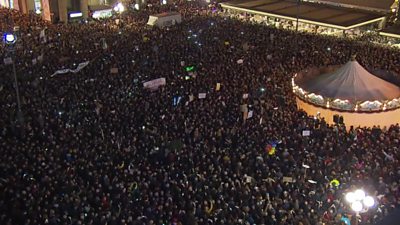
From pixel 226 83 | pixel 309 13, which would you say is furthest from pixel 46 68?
pixel 309 13

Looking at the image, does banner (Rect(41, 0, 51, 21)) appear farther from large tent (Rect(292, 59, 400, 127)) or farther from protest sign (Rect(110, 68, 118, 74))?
large tent (Rect(292, 59, 400, 127))

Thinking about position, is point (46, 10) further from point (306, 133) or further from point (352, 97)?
point (306, 133)

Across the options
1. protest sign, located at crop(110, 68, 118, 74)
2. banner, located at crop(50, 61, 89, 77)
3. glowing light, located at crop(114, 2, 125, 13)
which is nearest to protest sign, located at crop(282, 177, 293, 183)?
protest sign, located at crop(110, 68, 118, 74)

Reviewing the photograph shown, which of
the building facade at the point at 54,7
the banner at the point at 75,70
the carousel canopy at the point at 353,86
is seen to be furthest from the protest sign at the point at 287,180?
the building facade at the point at 54,7

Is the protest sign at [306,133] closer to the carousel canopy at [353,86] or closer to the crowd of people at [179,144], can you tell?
the crowd of people at [179,144]

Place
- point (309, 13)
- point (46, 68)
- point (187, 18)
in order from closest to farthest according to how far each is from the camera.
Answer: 1. point (46, 68)
2. point (309, 13)
3. point (187, 18)

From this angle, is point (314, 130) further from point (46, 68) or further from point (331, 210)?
point (46, 68)
